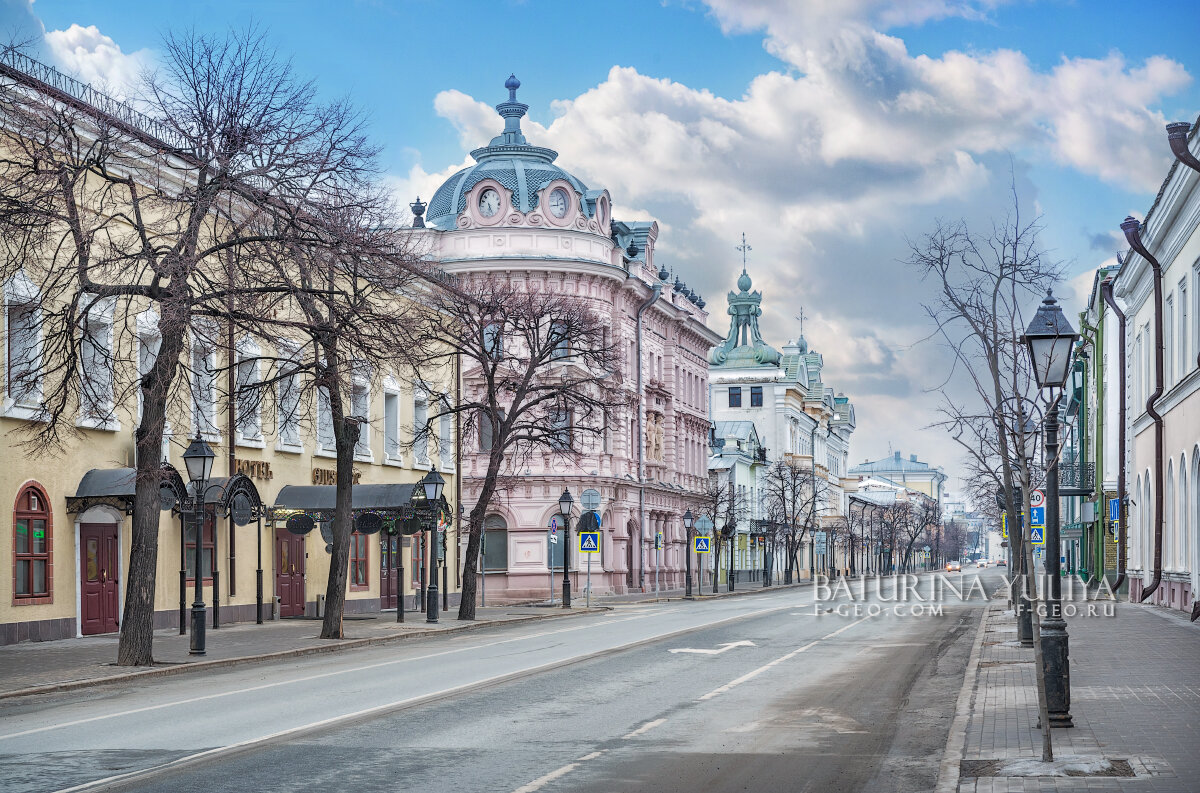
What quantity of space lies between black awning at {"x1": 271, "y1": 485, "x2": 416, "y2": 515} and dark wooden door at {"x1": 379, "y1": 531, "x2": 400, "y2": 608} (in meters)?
6.09

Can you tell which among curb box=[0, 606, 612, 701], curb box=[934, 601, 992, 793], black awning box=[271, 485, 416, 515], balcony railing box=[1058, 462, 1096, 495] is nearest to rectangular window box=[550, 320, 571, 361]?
black awning box=[271, 485, 416, 515]

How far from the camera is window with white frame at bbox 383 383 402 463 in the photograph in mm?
42375

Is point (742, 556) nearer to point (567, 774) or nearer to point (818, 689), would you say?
point (818, 689)

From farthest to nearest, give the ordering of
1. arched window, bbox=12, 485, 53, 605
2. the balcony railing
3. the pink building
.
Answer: the pink building < the balcony railing < arched window, bbox=12, 485, 53, 605

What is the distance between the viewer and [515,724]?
14.0 metres

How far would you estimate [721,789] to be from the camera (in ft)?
34.2

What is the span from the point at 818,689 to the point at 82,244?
1111 cm

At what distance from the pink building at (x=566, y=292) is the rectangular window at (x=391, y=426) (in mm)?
9488

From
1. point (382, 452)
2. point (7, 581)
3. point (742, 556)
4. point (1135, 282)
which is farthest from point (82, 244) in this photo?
point (742, 556)

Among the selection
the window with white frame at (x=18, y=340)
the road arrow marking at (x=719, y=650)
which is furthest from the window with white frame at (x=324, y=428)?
the road arrow marking at (x=719, y=650)

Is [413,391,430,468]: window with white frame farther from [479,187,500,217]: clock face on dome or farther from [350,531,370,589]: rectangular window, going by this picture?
[479,187,500,217]: clock face on dome

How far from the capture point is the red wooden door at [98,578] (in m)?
27.6

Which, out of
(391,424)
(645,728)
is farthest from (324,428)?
(645,728)

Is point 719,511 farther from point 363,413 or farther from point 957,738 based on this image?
point 957,738
